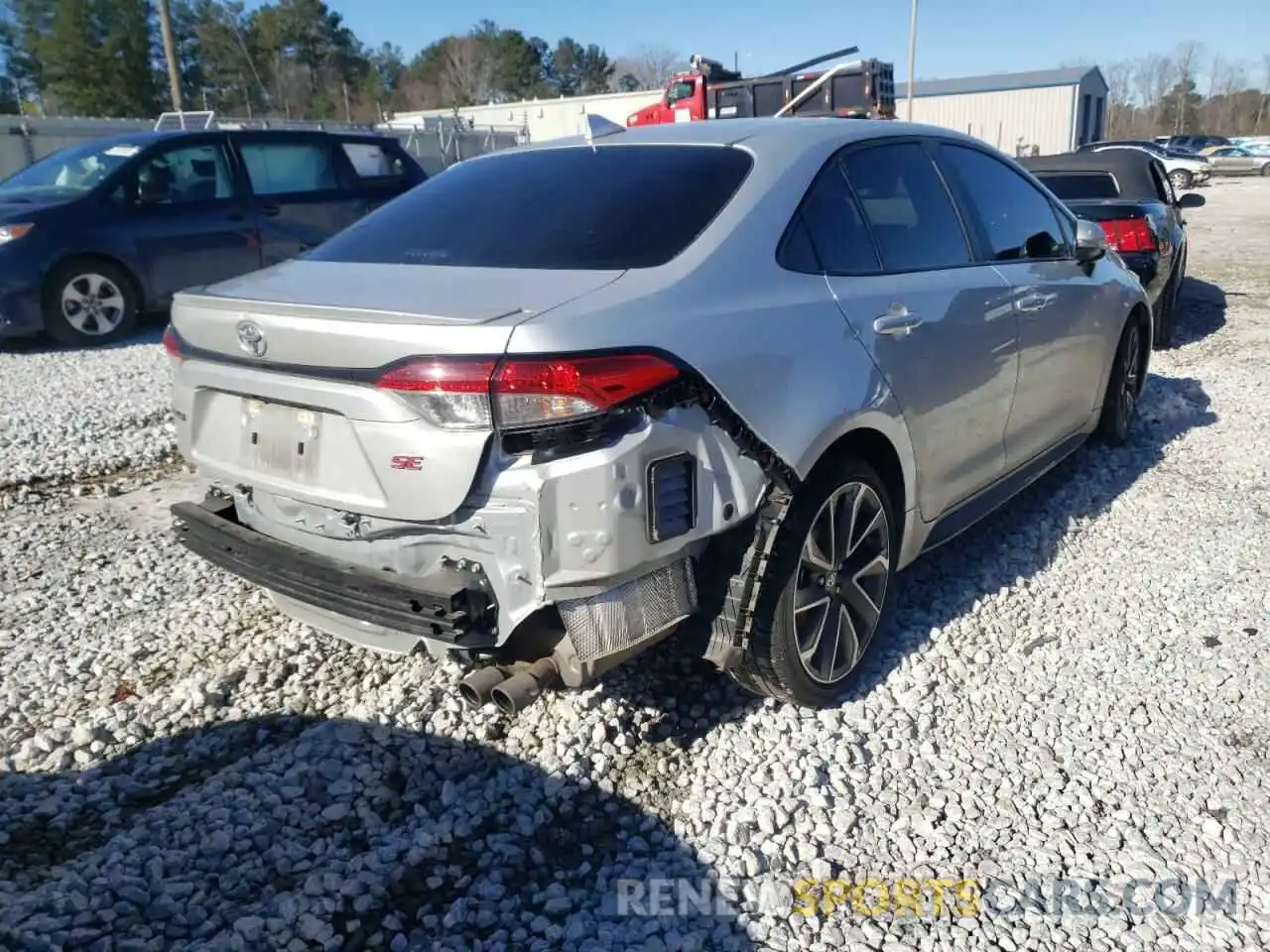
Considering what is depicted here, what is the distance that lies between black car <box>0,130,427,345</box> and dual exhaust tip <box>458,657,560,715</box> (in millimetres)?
6912

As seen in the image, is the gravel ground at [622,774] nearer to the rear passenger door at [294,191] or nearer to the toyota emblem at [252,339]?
the toyota emblem at [252,339]

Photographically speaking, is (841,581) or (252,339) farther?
(841,581)

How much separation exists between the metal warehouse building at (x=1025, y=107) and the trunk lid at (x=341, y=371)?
52135 mm

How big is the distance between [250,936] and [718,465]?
60.2 inches

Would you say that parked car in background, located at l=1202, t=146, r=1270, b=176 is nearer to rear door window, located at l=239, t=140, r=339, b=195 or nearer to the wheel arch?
rear door window, located at l=239, t=140, r=339, b=195

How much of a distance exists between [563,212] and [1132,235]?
614 cm

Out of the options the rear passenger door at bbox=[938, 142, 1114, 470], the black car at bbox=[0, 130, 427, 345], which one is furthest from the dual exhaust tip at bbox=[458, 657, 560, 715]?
the black car at bbox=[0, 130, 427, 345]

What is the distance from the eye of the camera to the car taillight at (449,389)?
7.44ft

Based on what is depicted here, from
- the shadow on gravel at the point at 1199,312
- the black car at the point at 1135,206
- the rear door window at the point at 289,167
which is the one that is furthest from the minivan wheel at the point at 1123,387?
the rear door window at the point at 289,167

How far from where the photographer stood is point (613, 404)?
7.49ft

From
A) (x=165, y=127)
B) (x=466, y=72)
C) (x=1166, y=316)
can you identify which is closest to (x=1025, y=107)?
(x=466, y=72)

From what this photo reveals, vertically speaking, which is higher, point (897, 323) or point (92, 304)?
Result: point (897, 323)

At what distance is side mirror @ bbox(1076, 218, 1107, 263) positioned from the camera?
4543mm

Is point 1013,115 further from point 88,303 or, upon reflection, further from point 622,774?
point 622,774
